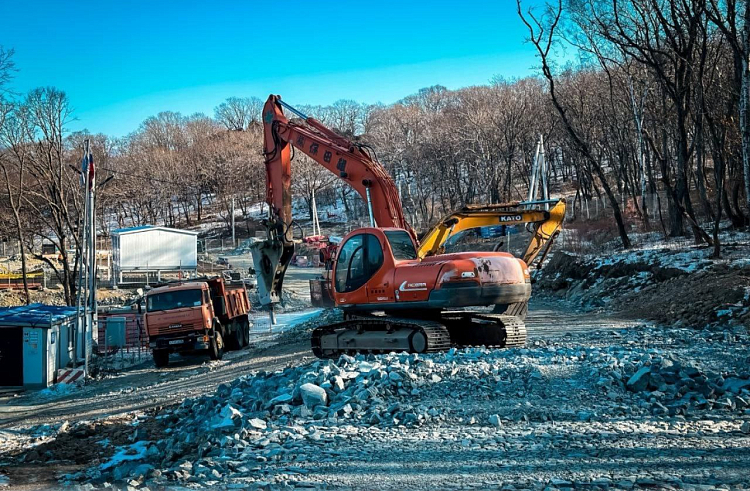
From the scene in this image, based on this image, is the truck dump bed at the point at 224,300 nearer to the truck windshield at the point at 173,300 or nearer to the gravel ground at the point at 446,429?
the truck windshield at the point at 173,300

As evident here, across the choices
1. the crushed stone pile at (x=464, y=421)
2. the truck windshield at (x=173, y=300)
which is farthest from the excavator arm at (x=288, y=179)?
the crushed stone pile at (x=464, y=421)

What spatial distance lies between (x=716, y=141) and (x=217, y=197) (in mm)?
66404

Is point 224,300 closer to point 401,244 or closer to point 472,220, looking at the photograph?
point 472,220

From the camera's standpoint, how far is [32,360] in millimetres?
19672

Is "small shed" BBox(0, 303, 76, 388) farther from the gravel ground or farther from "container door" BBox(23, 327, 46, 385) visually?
the gravel ground

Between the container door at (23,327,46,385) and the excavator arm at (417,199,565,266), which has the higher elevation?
the excavator arm at (417,199,565,266)

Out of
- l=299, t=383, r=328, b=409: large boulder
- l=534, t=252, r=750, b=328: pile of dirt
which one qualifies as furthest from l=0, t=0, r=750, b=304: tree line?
l=299, t=383, r=328, b=409: large boulder

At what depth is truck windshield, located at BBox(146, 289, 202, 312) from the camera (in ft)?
68.3

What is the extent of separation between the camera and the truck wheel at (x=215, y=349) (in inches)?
818

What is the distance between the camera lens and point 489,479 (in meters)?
6.38

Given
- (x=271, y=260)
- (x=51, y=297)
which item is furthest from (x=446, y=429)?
(x=51, y=297)

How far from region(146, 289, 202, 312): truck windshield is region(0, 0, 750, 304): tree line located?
758 cm

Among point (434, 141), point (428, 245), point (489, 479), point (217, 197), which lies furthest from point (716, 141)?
point (217, 197)

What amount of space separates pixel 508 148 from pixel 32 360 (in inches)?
1604
